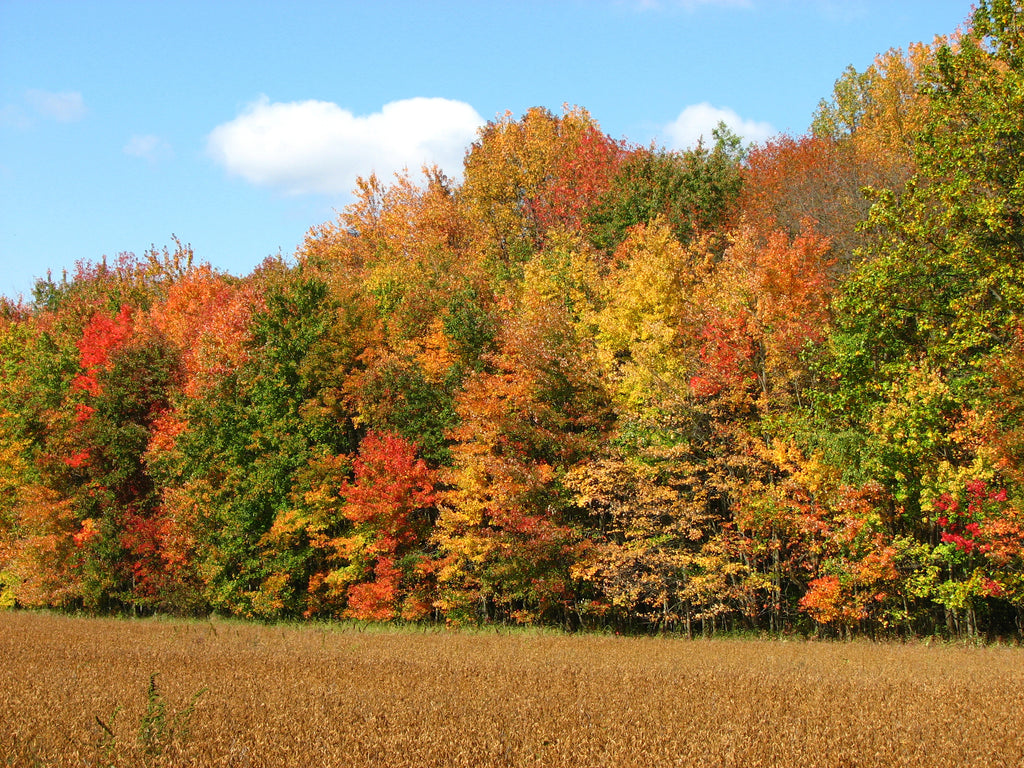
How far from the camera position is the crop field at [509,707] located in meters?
8.59

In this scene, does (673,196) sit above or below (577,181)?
below

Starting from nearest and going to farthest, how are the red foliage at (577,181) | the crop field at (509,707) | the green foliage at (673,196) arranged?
the crop field at (509,707) < the green foliage at (673,196) < the red foliage at (577,181)

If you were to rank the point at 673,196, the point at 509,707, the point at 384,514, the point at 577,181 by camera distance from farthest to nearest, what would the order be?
the point at 577,181, the point at 673,196, the point at 384,514, the point at 509,707

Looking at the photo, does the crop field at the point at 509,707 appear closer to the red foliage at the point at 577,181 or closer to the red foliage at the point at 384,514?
the red foliage at the point at 384,514

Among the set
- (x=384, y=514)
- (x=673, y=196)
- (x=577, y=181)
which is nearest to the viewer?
(x=384, y=514)

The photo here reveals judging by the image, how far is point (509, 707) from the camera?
10992 mm

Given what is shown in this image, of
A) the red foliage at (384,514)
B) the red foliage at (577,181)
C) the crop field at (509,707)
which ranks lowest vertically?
the crop field at (509,707)

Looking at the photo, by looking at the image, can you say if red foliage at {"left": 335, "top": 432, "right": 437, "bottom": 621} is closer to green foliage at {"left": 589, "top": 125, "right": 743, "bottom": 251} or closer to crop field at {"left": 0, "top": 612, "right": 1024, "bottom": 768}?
crop field at {"left": 0, "top": 612, "right": 1024, "bottom": 768}

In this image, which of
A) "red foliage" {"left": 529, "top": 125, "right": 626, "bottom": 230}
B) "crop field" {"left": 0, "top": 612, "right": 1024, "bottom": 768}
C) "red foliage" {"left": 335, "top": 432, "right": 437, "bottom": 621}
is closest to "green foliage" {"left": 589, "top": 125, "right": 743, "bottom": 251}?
"red foliage" {"left": 529, "top": 125, "right": 626, "bottom": 230}

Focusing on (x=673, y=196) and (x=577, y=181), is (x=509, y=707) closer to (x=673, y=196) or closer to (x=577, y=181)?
(x=673, y=196)

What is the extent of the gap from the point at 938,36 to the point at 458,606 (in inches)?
1344

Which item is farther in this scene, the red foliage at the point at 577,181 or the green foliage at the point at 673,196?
the red foliage at the point at 577,181

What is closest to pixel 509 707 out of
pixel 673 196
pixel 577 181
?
pixel 673 196

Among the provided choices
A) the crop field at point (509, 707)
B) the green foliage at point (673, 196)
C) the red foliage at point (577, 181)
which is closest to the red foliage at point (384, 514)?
the crop field at point (509, 707)
